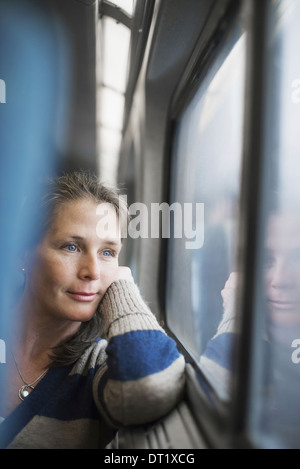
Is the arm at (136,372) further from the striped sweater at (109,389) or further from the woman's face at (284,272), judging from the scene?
the woman's face at (284,272)

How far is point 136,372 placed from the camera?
0.60 metres

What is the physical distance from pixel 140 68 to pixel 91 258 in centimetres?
64

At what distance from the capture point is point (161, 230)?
35.3 inches

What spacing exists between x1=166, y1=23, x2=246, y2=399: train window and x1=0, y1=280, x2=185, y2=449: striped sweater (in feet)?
0.39

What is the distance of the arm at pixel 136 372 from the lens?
0.60 m

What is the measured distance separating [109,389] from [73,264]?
10.1 inches

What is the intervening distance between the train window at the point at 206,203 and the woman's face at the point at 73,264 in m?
0.24

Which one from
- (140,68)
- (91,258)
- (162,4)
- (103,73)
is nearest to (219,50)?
(162,4)

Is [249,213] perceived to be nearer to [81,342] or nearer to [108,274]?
[108,274]
